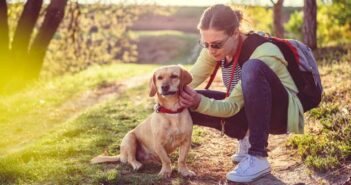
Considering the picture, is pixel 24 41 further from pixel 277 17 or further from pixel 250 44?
pixel 250 44

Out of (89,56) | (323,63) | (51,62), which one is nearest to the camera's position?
(323,63)

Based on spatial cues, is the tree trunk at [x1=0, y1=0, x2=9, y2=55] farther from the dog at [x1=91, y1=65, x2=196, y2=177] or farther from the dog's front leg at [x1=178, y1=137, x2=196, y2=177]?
the dog's front leg at [x1=178, y1=137, x2=196, y2=177]

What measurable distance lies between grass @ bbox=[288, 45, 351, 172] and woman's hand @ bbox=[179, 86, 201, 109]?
3.72 feet

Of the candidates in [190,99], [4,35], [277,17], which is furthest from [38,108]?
[277,17]

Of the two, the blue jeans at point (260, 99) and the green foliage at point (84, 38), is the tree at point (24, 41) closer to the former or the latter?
the green foliage at point (84, 38)

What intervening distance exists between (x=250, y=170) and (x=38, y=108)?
19.6 ft

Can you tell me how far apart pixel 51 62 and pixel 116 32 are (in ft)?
13.0

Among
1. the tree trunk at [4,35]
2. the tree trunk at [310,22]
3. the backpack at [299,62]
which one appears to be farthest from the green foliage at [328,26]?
the backpack at [299,62]

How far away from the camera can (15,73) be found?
12.8 m

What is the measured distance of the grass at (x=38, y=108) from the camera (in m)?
7.39

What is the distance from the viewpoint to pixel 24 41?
12.8m

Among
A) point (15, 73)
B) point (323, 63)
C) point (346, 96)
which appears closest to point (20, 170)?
point (346, 96)

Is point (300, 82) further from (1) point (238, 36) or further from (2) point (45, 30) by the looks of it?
(2) point (45, 30)

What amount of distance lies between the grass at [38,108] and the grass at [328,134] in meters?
3.49
